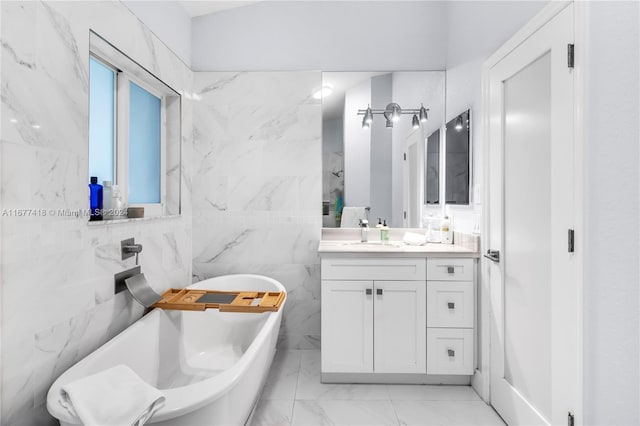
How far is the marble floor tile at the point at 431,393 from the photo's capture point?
202cm

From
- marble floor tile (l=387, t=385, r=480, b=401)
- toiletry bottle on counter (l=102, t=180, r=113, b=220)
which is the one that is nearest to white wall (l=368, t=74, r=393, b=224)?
marble floor tile (l=387, t=385, r=480, b=401)

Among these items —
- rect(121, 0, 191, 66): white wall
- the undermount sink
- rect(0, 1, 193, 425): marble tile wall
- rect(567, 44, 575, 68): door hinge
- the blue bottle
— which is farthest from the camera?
the undermount sink

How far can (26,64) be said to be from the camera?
1.21 metres

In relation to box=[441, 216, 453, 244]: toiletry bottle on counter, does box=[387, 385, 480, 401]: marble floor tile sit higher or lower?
lower

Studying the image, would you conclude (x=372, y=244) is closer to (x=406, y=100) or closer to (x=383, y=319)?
(x=383, y=319)

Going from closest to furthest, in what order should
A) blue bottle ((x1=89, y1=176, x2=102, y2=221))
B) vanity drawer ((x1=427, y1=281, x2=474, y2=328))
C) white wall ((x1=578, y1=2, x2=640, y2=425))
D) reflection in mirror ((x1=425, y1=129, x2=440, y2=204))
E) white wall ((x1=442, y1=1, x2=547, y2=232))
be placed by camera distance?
white wall ((x1=578, y1=2, x2=640, y2=425))
blue bottle ((x1=89, y1=176, x2=102, y2=221))
white wall ((x1=442, y1=1, x2=547, y2=232))
vanity drawer ((x1=427, y1=281, x2=474, y2=328))
reflection in mirror ((x1=425, y1=129, x2=440, y2=204))

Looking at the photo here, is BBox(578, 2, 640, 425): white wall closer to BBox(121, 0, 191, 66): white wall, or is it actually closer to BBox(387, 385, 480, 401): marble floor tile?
BBox(387, 385, 480, 401): marble floor tile

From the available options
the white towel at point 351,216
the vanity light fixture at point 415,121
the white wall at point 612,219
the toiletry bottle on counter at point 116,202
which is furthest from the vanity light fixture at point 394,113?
the toiletry bottle on counter at point 116,202

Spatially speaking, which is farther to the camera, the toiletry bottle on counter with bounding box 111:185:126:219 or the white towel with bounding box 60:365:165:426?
the toiletry bottle on counter with bounding box 111:185:126:219

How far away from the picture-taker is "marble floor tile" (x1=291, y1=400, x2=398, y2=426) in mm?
1790

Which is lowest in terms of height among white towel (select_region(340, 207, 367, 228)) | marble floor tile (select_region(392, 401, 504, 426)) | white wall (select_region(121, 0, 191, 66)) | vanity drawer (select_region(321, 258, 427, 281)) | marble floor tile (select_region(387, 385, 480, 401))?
marble floor tile (select_region(392, 401, 504, 426))

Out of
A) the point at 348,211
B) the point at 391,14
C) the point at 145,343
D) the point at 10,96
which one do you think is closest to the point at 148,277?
the point at 145,343

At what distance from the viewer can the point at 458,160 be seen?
2.31 m

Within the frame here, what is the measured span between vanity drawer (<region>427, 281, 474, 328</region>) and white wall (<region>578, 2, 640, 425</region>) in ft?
2.86
